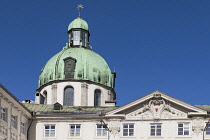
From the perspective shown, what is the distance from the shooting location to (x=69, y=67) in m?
99.8

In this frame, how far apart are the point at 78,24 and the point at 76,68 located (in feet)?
38.5

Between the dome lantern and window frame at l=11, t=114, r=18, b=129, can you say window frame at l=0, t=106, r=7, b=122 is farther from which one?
the dome lantern

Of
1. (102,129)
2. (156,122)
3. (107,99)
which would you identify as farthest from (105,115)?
(107,99)

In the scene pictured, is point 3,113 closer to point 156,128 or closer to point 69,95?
point 156,128

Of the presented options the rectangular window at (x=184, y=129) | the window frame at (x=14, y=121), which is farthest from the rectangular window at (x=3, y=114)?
the rectangular window at (x=184, y=129)

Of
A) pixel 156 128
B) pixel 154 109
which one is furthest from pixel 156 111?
pixel 156 128

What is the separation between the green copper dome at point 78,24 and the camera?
356ft

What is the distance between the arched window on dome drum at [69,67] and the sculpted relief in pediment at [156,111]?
2086 centimetres

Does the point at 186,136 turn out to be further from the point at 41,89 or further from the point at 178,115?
the point at 41,89

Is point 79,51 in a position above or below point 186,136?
above

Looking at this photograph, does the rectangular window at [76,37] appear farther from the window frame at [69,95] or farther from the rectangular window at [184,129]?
the rectangular window at [184,129]

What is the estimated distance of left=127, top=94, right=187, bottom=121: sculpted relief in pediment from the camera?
264 ft

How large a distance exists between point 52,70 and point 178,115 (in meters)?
28.2

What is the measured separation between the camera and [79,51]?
103312 mm
